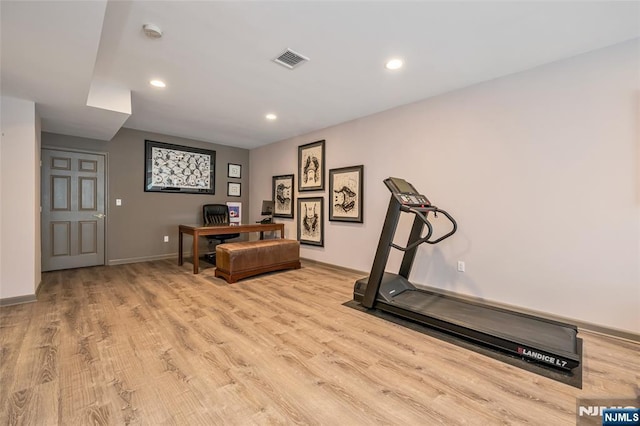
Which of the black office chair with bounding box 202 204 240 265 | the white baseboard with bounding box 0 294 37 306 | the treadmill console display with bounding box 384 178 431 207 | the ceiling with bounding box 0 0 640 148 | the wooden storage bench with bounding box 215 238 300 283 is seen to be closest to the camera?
the ceiling with bounding box 0 0 640 148

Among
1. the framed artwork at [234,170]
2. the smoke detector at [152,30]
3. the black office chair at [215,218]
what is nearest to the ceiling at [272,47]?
the smoke detector at [152,30]

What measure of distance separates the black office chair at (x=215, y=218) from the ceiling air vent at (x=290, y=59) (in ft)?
12.5

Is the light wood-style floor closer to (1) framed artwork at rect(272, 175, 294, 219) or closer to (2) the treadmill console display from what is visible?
(2) the treadmill console display

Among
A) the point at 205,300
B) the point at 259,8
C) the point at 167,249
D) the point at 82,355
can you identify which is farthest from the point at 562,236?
the point at 167,249

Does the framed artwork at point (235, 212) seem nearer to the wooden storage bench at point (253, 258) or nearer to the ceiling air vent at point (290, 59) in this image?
the wooden storage bench at point (253, 258)

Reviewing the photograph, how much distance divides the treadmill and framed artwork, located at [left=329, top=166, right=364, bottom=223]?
4.18 feet

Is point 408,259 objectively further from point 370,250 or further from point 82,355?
point 82,355

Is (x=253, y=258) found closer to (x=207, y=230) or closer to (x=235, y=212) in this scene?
(x=207, y=230)

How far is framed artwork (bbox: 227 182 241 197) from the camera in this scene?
21.4 feet

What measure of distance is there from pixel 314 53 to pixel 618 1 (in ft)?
7.49

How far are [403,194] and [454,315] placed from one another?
4.18 feet

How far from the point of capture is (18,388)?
165cm

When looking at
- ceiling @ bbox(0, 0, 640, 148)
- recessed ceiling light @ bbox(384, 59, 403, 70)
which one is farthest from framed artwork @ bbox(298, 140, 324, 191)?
recessed ceiling light @ bbox(384, 59, 403, 70)

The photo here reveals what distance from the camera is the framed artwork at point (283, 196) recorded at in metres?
5.72
